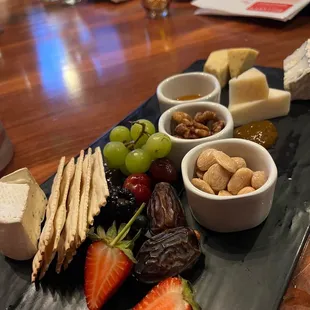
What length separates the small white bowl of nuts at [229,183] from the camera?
3.11 ft

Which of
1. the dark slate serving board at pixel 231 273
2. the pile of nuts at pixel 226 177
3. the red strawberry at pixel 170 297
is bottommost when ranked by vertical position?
the dark slate serving board at pixel 231 273

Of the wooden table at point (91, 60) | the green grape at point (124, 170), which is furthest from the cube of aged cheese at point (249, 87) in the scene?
the green grape at point (124, 170)

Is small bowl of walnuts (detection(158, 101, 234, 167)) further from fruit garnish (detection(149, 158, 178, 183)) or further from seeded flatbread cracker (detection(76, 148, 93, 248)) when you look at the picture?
seeded flatbread cracker (detection(76, 148, 93, 248))

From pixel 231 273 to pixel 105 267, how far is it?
9.4 inches

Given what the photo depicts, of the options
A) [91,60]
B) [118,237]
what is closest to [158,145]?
[118,237]

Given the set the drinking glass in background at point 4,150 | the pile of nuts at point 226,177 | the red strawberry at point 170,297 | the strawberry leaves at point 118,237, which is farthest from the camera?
the drinking glass in background at point 4,150

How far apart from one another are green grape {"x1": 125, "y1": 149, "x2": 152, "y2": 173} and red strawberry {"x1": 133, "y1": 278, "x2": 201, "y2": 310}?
0.34m

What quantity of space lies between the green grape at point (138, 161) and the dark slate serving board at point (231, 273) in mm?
133

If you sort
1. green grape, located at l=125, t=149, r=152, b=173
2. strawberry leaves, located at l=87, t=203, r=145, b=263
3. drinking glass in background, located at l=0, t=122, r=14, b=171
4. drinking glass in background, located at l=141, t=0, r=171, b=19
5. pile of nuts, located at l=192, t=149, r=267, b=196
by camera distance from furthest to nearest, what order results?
drinking glass in background, located at l=141, t=0, r=171, b=19, drinking glass in background, located at l=0, t=122, r=14, b=171, green grape, located at l=125, t=149, r=152, b=173, pile of nuts, located at l=192, t=149, r=267, b=196, strawberry leaves, located at l=87, t=203, r=145, b=263

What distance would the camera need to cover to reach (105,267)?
861 millimetres

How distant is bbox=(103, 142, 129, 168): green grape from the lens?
1.12 m

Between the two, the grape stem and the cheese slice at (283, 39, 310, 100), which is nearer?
the grape stem

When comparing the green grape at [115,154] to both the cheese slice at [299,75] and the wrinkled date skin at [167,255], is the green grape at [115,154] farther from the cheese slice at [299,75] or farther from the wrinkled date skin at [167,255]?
the cheese slice at [299,75]

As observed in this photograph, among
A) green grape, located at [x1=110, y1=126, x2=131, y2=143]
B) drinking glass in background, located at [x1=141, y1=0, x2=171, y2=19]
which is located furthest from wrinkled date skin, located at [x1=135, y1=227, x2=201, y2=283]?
drinking glass in background, located at [x1=141, y1=0, x2=171, y2=19]
